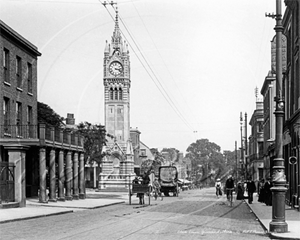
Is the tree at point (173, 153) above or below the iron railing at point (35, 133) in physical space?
below

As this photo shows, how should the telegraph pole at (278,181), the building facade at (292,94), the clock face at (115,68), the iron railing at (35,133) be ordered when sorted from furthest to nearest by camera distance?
the clock face at (115,68), the iron railing at (35,133), the building facade at (292,94), the telegraph pole at (278,181)

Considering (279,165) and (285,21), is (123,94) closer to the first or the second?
(285,21)

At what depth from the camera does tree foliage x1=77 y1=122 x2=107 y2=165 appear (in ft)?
251

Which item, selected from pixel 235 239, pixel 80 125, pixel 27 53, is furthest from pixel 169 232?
pixel 80 125

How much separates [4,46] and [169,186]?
26.5 meters

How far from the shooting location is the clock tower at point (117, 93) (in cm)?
11325

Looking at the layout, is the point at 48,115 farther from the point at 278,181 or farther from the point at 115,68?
the point at 278,181

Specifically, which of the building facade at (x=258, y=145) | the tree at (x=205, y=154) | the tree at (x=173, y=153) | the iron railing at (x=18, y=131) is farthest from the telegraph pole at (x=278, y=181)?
the tree at (x=205, y=154)

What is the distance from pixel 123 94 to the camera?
113875mm

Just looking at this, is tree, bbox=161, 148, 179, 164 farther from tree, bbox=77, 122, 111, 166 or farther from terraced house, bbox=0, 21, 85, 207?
terraced house, bbox=0, 21, 85, 207

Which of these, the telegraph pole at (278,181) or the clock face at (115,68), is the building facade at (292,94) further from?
the clock face at (115,68)

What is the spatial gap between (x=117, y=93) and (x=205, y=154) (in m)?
67.6

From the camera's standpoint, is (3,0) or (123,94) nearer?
(3,0)

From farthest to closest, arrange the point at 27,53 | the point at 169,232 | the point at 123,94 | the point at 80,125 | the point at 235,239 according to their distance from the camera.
A: the point at 123,94 → the point at 80,125 → the point at 27,53 → the point at 169,232 → the point at 235,239
